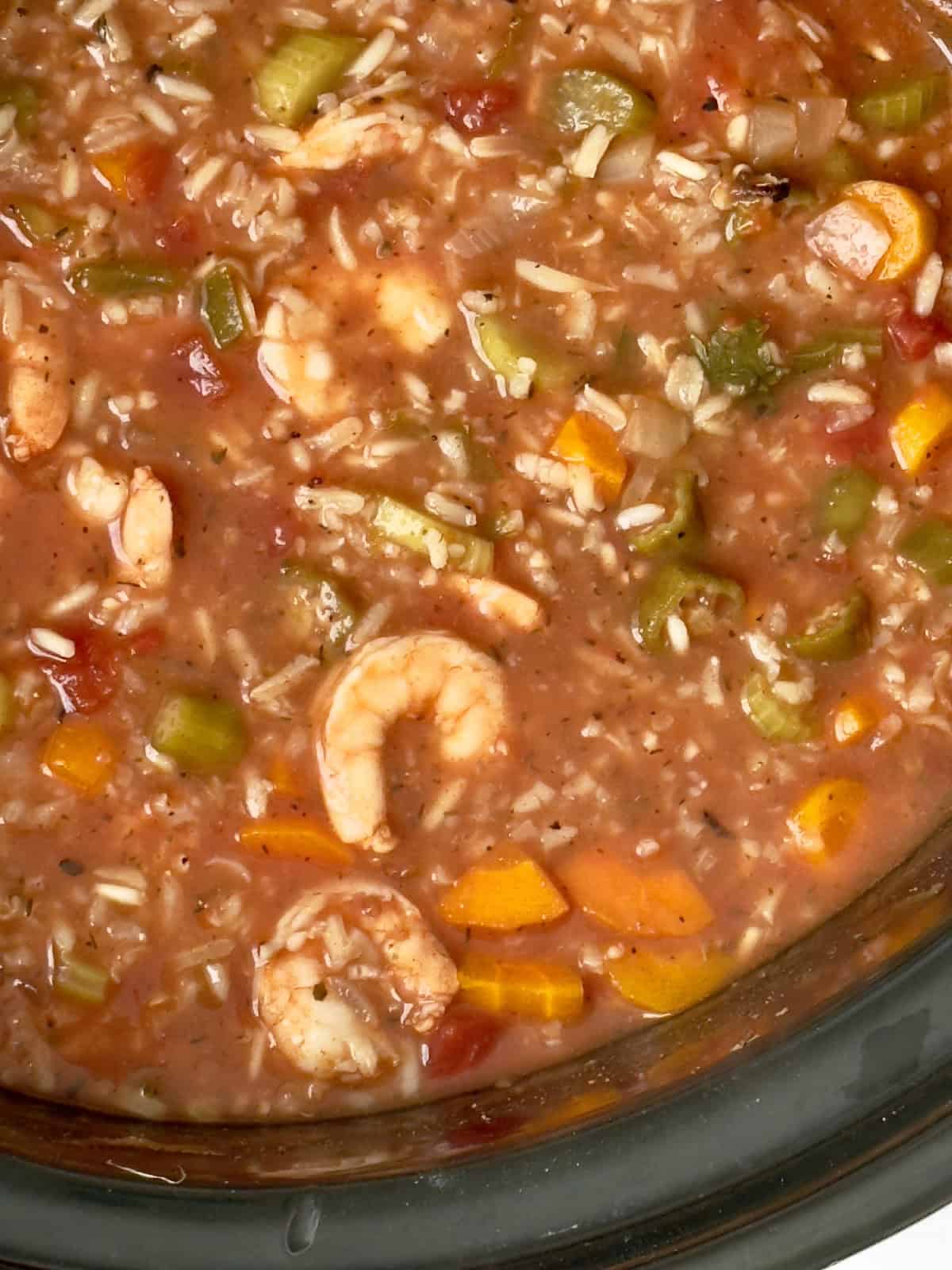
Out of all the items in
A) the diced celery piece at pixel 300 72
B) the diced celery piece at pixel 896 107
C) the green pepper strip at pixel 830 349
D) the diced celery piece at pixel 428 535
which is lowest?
the diced celery piece at pixel 428 535

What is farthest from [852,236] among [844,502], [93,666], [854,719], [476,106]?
[93,666]

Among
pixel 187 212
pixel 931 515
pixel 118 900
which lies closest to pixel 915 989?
pixel 931 515

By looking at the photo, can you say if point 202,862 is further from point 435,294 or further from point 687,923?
point 435,294

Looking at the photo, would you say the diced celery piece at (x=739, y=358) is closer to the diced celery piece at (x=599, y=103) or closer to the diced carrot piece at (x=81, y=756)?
the diced celery piece at (x=599, y=103)

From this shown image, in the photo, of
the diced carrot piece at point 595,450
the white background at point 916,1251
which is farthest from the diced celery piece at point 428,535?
the white background at point 916,1251

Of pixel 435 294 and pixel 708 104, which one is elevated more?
pixel 708 104

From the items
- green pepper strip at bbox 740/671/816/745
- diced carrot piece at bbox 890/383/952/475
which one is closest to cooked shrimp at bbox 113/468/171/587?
green pepper strip at bbox 740/671/816/745
